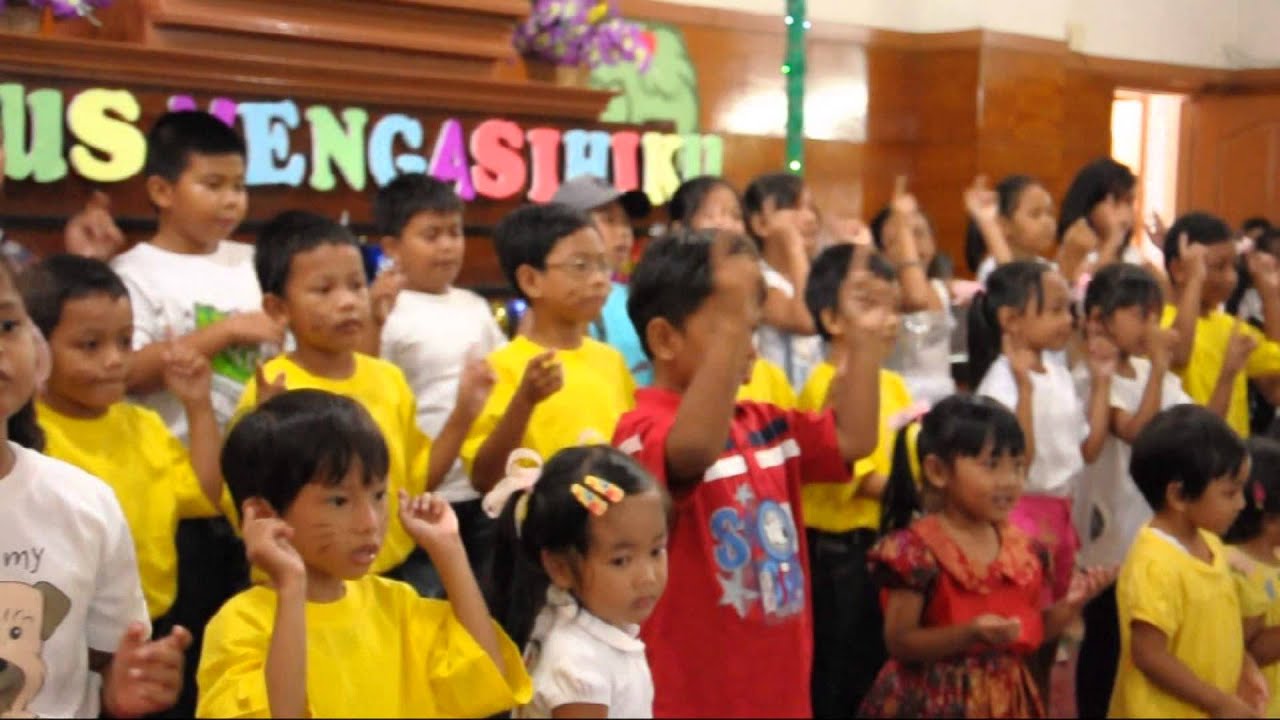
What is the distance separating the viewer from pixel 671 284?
2420mm

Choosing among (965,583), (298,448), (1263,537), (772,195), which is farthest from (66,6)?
(1263,537)

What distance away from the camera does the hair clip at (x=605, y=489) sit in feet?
7.34

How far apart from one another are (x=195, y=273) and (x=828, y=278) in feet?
4.44

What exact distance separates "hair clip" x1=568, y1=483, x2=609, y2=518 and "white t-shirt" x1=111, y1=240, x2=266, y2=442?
1.04 metres

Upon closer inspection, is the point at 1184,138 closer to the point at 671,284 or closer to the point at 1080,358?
the point at 1080,358

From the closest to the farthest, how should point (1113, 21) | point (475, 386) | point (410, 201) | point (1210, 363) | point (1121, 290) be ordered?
point (475, 386), point (410, 201), point (1121, 290), point (1210, 363), point (1113, 21)

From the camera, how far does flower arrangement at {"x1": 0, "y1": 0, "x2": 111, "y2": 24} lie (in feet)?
11.9

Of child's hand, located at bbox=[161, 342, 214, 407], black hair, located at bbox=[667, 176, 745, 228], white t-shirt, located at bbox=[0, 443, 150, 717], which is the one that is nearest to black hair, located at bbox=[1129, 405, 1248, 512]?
black hair, located at bbox=[667, 176, 745, 228]

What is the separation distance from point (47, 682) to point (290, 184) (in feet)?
7.51

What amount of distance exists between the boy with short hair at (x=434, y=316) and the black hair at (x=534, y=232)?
204 millimetres

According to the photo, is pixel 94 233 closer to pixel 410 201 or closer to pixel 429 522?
pixel 410 201

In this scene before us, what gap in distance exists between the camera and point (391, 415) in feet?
9.44

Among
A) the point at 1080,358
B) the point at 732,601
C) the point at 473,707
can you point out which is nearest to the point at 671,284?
the point at 732,601

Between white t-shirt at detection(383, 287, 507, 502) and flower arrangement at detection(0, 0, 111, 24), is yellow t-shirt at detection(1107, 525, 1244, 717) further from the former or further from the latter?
flower arrangement at detection(0, 0, 111, 24)
